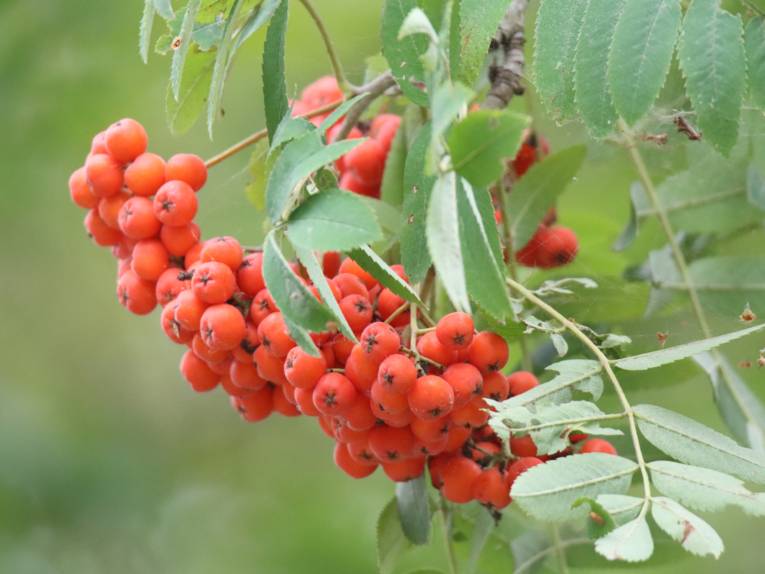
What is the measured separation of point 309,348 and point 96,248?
2097 millimetres

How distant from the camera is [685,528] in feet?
3.36

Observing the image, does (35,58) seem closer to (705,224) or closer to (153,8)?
(153,8)

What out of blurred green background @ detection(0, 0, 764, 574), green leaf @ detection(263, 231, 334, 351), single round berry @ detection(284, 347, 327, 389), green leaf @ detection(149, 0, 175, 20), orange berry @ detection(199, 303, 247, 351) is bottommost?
blurred green background @ detection(0, 0, 764, 574)

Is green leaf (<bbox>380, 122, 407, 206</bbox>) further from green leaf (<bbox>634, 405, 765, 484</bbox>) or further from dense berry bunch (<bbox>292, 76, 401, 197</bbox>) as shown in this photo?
green leaf (<bbox>634, 405, 765, 484</bbox>)

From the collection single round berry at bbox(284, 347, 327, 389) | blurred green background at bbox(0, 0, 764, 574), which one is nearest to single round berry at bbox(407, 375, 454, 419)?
single round berry at bbox(284, 347, 327, 389)

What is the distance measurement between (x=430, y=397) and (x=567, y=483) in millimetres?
193

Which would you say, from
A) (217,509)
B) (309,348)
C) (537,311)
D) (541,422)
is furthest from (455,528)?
(217,509)

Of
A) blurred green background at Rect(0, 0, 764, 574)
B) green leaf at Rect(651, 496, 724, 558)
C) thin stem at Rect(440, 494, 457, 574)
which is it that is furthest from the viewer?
blurred green background at Rect(0, 0, 764, 574)

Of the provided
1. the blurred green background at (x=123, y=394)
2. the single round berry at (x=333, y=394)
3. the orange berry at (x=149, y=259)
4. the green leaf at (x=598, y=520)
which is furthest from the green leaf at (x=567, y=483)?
the blurred green background at (x=123, y=394)

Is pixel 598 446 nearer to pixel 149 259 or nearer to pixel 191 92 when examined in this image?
pixel 149 259

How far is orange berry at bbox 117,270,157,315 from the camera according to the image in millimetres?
1454

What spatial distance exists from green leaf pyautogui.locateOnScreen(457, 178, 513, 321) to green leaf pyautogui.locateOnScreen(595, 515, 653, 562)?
0.21 m

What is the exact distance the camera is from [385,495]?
2.68m

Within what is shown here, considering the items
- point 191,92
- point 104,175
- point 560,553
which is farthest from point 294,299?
point 560,553
